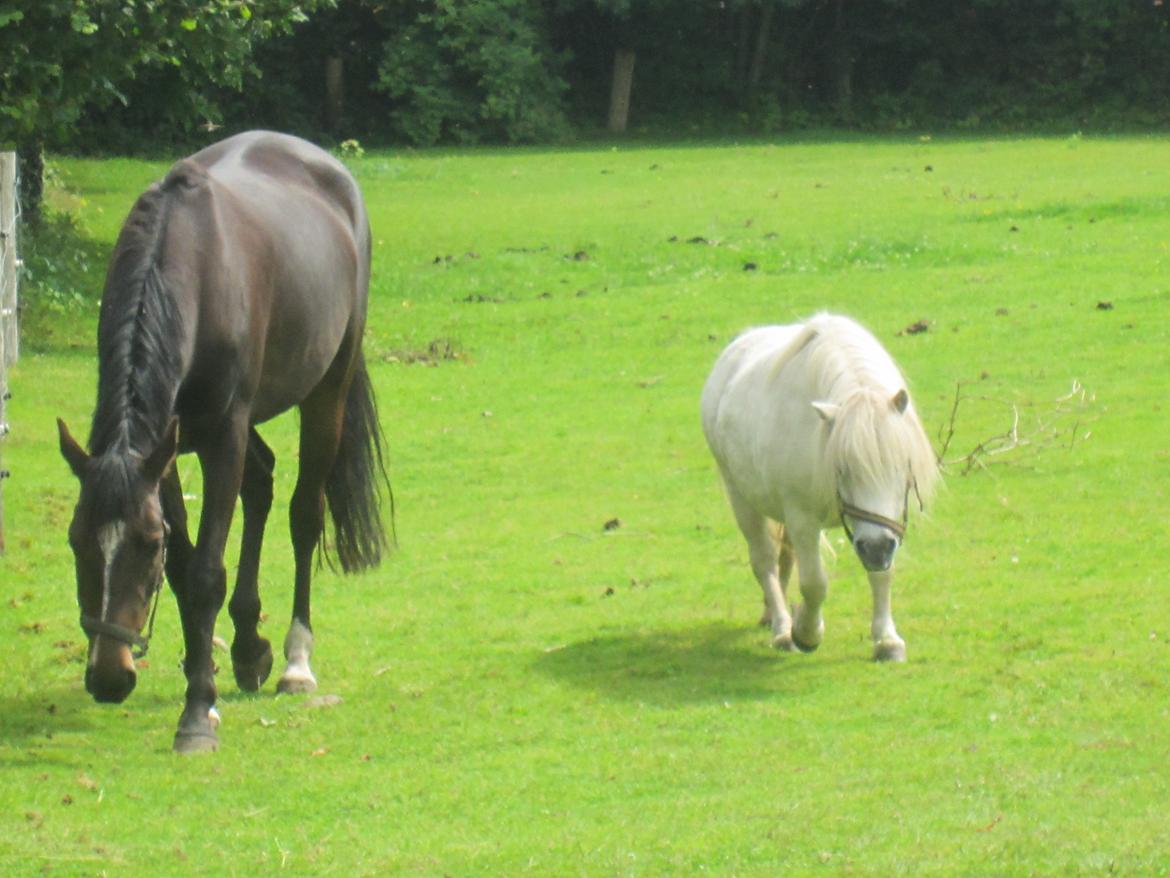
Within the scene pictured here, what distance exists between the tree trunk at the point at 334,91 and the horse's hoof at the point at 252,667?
1444 inches

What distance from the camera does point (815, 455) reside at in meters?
6.91

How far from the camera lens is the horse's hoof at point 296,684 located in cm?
700

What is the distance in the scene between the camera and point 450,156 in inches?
1446

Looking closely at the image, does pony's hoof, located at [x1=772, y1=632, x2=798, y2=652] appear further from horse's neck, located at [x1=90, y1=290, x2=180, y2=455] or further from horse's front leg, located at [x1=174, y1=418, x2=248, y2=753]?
horse's neck, located at [x1=90, y1=290, x2=180, y2=455]

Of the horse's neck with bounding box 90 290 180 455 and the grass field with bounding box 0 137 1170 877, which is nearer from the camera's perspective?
the grass field with bounding box 0 137 1170 877

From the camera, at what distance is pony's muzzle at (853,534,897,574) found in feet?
21.8

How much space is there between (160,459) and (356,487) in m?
2.59

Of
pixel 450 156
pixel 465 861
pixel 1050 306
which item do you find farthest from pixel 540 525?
pixel 450 156

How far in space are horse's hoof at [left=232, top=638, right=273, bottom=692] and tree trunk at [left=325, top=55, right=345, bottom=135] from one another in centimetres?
3668

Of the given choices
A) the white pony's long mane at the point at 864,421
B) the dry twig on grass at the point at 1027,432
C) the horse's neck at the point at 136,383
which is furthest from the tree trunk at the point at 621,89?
the horse's neck at the point at 136,383

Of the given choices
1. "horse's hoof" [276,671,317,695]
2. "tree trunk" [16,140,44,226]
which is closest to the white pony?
"horse's hoof" [276,671,317,695]

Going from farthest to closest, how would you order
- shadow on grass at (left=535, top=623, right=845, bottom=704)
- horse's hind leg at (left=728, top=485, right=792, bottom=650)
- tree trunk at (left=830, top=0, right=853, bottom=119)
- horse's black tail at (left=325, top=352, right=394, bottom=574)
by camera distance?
tree trunk at (left=830, top=0, right=853, bottom=119) → horse's black tail at (left=325, top=352, right=394, bottom=574) → horse's hind leg at (left=728, top=485, right=792, bottom=650) → shadow on grass at (left=535, top=623, right=845, bottom=704)

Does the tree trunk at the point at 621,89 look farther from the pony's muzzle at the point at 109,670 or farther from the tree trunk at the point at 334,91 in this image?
the pony's muzzle at the point at 109,670

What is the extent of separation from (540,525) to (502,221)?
14.3m
